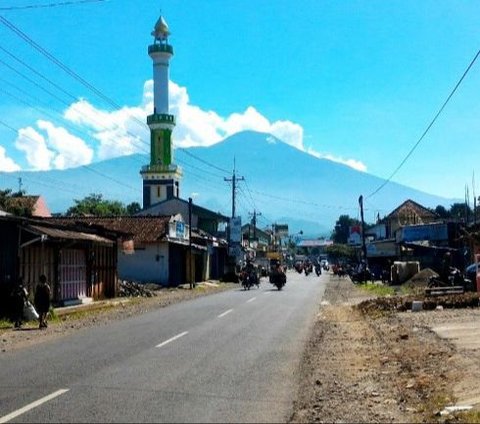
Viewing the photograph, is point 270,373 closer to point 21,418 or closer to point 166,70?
point 21,418

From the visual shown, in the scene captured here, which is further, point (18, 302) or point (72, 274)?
point (72, 274)

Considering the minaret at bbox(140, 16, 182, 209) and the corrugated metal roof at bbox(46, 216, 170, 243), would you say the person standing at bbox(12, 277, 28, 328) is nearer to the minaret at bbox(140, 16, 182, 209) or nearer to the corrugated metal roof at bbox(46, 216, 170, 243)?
the corrugated metal roof at bbox(46, 216, 170, 243)

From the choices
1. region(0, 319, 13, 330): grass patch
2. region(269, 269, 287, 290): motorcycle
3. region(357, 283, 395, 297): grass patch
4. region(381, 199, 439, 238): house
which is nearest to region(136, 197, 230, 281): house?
region(269, 269, 287, 290): motorcycle

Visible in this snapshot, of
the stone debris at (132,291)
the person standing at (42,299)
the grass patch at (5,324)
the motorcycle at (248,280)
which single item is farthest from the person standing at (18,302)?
the motorcycle at (248,280)

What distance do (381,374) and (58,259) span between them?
65.4 ft

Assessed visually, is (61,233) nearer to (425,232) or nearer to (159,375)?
(159,375)

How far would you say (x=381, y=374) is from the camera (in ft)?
38.3

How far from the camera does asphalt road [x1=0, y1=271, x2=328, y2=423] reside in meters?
8.40

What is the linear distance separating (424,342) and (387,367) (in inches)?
121

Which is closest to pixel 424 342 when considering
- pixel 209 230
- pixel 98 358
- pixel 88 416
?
pixel 98 358

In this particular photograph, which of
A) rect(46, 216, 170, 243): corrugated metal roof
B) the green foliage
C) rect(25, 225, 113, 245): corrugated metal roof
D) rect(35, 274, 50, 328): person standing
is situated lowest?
rect(35, 274, 50, 328): person standing

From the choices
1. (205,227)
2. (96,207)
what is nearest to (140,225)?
(205,227)

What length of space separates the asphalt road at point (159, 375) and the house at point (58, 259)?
5.91 metres

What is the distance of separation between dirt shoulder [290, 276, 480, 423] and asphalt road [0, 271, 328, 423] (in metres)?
0.39
